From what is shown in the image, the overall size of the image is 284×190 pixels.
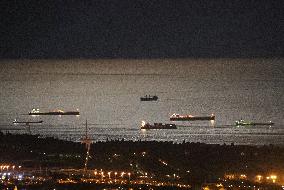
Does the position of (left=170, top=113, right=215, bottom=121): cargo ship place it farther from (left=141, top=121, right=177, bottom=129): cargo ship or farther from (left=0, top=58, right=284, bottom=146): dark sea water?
(left=141, top=121, right=177, bottom=129): cargo ship

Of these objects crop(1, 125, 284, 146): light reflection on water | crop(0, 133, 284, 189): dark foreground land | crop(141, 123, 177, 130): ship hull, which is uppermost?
crop(141, 123, 177, 130): ship hull

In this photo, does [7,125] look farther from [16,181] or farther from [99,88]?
[99,88]

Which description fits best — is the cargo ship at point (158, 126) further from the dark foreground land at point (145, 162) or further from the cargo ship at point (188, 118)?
the dark foreground land at point (145, 162)

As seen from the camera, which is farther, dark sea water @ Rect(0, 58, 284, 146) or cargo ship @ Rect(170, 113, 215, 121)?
cargo ship @ Rect(170, 113, 215, 121)

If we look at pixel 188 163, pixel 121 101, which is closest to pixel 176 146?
pixel 188 163

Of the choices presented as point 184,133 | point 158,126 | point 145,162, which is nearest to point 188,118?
point 158,126

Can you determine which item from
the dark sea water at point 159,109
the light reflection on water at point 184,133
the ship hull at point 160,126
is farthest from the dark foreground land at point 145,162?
the ship hull at point 160,126

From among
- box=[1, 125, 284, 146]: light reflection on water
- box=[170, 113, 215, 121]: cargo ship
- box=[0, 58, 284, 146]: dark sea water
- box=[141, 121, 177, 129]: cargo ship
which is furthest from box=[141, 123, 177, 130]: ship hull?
box=[170, 113, 215, 121]: cargo ship

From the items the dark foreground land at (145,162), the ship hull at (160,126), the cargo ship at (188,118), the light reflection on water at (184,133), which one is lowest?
the dark foreground land at (145,162)

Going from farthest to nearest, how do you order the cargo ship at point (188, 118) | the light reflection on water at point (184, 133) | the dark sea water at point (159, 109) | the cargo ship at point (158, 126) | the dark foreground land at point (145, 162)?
the cargo ship at point (188, 118) < the cargo ship at point (158, 126) < the dark sea water at point (159, 109) < the light reflection on water at point (184, 133) < the dark foreground land at point (145, 162)

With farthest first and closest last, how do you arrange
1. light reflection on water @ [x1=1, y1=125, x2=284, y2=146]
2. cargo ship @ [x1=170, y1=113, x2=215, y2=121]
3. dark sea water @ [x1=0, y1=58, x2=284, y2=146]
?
cargo ship @ [x1=170, y1=113, x2=215, y2=121], dark sea water @ [x1=0, y1=58, x2=284, y2=146], light reflection on water @ [x1=1, y1=125, x2=284, y2=146]
